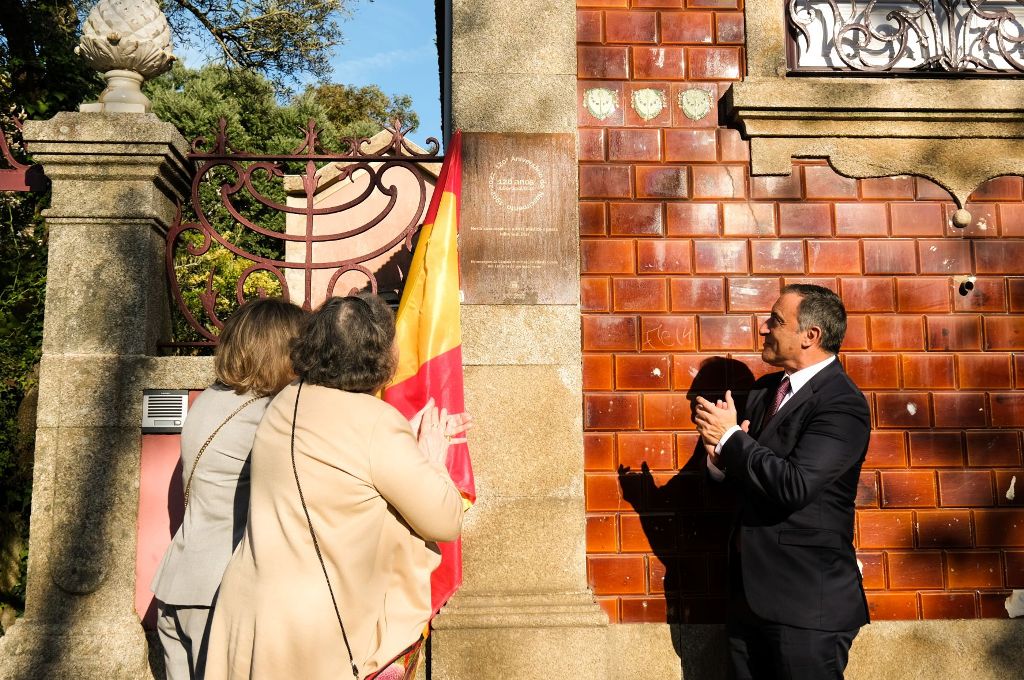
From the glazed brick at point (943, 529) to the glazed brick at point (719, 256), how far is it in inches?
64.5

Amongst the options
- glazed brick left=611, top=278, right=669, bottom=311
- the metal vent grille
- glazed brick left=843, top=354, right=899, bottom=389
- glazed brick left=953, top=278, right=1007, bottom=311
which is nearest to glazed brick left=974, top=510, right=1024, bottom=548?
glazed brick left=843, top=354, right=899, bottom=389

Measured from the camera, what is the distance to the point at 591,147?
4.39 metres

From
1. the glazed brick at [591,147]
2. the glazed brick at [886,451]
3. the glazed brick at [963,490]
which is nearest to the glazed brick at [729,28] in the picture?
the glazed brick at [591,147]

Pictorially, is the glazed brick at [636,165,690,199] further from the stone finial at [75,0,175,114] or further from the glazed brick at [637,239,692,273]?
the stone finial at [75,0,175,114]

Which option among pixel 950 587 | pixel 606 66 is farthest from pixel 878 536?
pixel 606 66

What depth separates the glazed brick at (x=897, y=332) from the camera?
4332mm

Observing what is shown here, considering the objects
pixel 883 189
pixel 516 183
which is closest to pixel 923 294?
pixel 883 189

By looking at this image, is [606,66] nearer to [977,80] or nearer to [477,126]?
[477,126]

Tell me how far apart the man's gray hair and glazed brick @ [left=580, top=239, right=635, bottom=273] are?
43.8 inches

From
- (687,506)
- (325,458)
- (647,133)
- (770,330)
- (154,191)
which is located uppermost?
(647,133)

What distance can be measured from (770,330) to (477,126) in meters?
1.90

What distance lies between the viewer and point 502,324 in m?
4.14

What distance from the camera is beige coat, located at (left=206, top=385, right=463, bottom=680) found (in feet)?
7.52

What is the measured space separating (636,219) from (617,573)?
1896 millimetres
